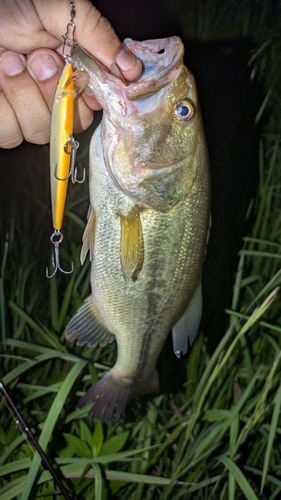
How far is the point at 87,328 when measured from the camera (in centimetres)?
136

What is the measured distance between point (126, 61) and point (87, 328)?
0.74 m

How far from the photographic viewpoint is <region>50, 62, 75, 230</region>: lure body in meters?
0.94

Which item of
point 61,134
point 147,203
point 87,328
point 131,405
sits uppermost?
point 61,134

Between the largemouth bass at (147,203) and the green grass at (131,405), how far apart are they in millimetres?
302

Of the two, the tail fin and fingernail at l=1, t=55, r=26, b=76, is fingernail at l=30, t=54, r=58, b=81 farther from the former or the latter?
the tail fin

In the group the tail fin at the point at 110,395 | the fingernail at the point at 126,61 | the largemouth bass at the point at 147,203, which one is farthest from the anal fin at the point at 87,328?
the fingernail at the point at 126,61

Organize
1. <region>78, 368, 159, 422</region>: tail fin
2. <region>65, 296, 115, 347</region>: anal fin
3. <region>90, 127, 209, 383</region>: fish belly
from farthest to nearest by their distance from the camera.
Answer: <region>78, 368, 159, 422</region>: tail fin, <region>65, 296, 115, 347</region>: anal fin, <region>90, 127, 209, 383</region>: fish belly

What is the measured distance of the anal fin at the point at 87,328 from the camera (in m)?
1.33

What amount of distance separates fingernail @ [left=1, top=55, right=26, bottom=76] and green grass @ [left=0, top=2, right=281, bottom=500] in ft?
2.49

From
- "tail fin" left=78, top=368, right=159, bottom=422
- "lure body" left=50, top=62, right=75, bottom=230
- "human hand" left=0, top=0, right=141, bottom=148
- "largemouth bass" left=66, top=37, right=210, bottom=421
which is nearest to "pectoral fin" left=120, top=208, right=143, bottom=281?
"largemouth bass" left=66, top=37, right=210, bottom=421

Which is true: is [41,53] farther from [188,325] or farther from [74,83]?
[188,325]

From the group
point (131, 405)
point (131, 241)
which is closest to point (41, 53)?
point (131, 241)

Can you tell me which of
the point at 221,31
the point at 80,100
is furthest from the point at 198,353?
the point at 221,31

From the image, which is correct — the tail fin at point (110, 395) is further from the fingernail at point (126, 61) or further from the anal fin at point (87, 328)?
the fingernail at point (126, 61)
